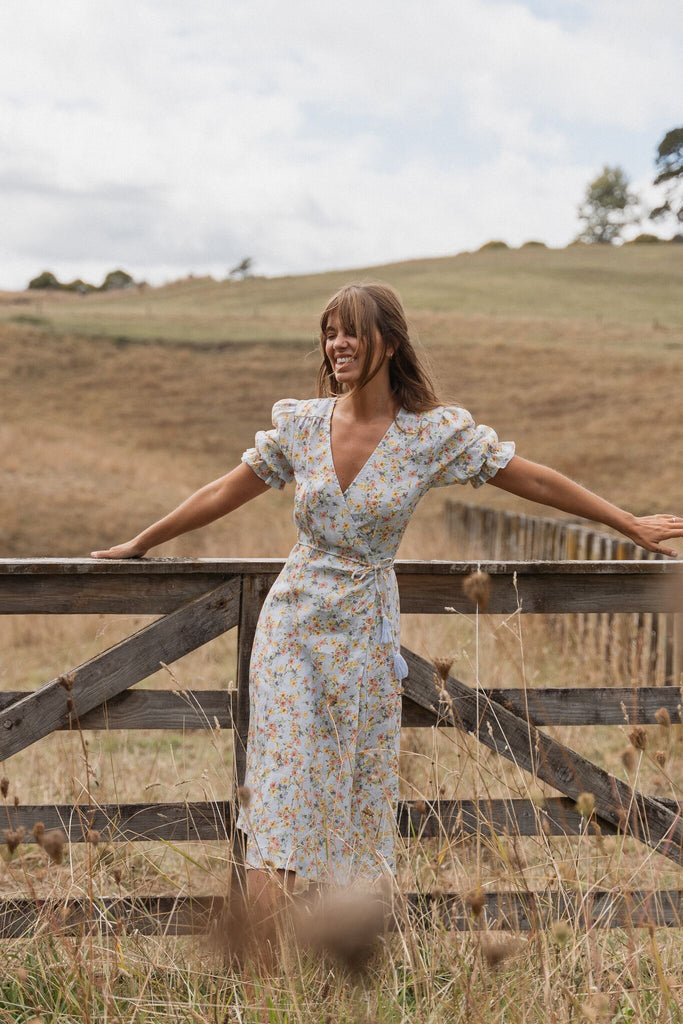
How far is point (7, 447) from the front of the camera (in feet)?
→ 77.4

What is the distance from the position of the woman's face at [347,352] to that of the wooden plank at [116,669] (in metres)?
0.68

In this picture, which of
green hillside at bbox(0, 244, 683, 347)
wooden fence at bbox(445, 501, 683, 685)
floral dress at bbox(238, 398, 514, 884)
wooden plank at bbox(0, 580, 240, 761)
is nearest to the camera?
floral dress at bbox(238, 398, 514, 884)

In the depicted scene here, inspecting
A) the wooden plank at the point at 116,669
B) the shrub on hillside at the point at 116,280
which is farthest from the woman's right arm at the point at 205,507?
the shrub on hillside at the point at 116,280

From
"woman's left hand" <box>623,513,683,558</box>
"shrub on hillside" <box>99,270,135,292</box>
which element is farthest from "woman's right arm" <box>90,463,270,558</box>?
"shrub on hillside" <box>99,270,135,292</box>

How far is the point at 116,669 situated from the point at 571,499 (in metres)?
1.36

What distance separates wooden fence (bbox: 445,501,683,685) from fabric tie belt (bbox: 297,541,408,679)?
121cm

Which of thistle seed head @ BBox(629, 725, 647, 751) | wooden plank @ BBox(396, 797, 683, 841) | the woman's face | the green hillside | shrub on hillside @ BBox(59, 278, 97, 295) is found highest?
shrub on hillside @ BBox(59, 278, 97, 295)

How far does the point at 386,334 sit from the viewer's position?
2.71 m

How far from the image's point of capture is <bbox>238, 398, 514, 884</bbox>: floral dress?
257 cm

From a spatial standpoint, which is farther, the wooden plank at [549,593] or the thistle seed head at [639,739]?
the wooden plank at [549,593]

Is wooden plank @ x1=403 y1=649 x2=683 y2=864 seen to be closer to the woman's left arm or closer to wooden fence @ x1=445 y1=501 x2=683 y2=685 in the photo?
the woman's left arm

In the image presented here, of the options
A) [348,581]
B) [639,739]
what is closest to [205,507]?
[348,581]

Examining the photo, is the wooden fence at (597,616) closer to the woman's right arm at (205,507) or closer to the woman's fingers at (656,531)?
the woman's fingers at (656,531)

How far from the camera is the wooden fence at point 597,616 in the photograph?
20.8 ft
